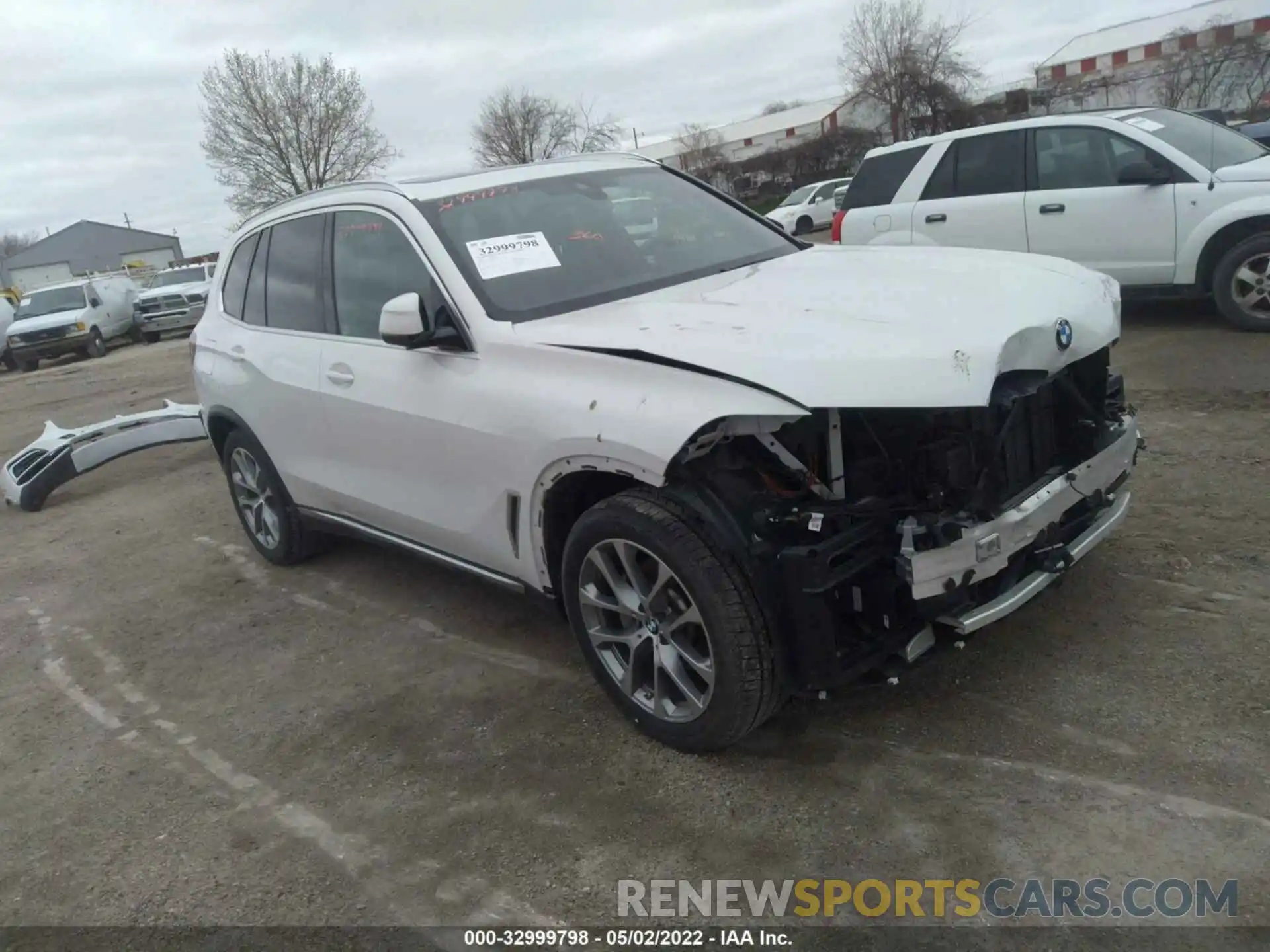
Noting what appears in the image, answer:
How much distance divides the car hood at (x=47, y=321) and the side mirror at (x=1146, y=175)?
21316mm

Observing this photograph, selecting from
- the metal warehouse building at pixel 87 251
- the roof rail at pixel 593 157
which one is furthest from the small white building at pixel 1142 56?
the metal warehouse building at pixel 87 251

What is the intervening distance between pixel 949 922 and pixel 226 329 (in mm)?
4485

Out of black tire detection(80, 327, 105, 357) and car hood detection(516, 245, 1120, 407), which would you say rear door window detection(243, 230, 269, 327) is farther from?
black tire detection(80, 327, 105, 357)

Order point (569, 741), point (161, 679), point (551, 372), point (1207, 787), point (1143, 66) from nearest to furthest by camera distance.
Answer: point (1207, 787)
point (551, 372)
point (569, 741)
point (161, 679)
point (1143, 66)

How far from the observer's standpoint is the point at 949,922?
2.39m

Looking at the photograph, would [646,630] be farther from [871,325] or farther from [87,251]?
[87,251]

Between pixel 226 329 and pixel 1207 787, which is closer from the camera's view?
pixel 1207 787

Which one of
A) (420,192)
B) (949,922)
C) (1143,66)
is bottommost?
(949,922)

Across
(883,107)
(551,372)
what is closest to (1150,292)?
(551,372)

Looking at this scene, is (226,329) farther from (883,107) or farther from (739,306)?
(883,107)

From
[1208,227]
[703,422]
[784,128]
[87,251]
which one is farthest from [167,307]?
[87,251]

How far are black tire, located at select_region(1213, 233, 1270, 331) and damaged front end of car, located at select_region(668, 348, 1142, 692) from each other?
535 cm

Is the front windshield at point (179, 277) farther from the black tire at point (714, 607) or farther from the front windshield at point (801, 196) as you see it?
the black tire at point (714, 607)

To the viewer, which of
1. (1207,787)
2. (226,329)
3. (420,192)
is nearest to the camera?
(1207,787)
